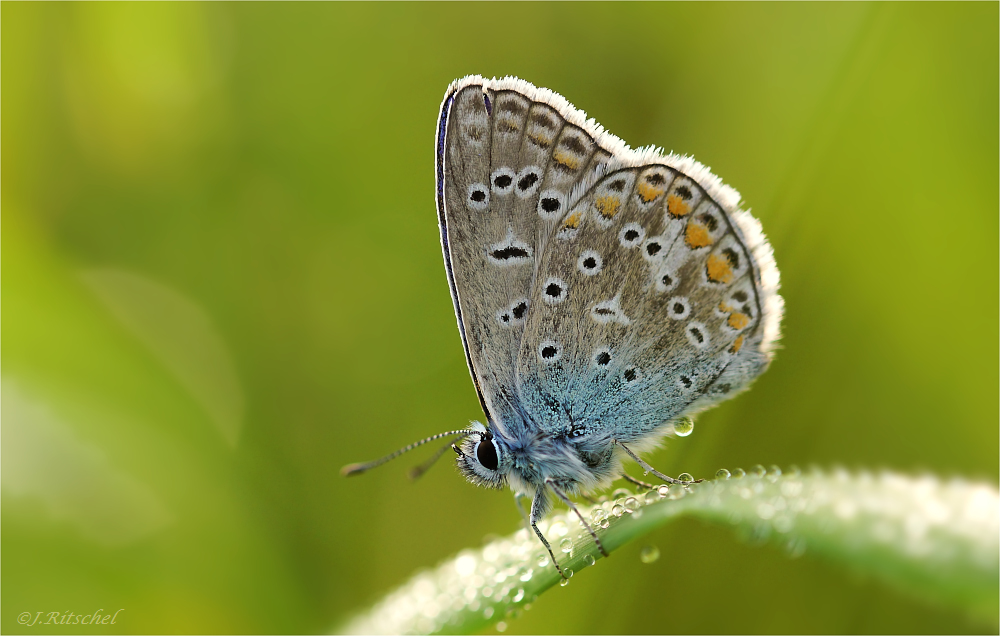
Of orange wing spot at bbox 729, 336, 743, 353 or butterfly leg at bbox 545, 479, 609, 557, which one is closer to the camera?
butterfly leg at bbox 545, 479, 609, 557

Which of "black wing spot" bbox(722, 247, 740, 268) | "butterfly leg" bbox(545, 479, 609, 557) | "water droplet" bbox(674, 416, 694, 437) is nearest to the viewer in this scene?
"butterfly leg" bbox(545, 479, 609, 557)

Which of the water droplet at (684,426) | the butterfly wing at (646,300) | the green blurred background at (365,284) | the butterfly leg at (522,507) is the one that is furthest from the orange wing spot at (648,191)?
the butterfly leg at (522,507)

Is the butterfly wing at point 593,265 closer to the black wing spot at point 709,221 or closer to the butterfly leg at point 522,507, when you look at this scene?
the black wing spot at point 709,221

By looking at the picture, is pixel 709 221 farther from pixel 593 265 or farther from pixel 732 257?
pixel 593 265

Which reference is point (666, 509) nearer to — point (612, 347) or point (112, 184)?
point (612, 347)

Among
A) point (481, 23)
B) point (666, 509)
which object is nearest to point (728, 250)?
point (666, 509)

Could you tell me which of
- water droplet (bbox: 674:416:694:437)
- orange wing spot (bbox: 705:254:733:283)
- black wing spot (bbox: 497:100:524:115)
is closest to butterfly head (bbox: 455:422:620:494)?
water droplet (bbox: 674:416:694:437)

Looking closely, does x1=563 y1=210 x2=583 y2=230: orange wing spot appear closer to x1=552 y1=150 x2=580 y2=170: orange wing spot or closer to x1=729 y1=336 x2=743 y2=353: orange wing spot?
x1=552 y1=150 x2=580 y2=170: orange wing spot
